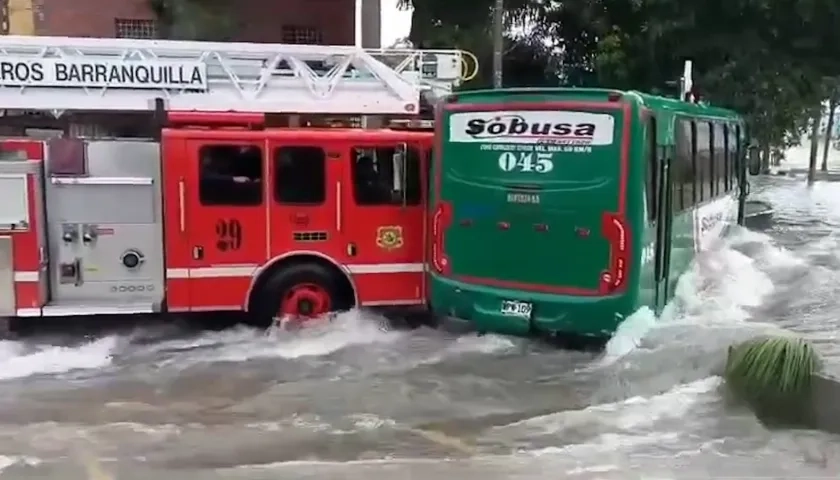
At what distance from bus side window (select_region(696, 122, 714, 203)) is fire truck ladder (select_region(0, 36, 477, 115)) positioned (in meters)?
3.99

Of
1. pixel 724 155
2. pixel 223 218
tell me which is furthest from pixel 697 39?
pixel 223 218

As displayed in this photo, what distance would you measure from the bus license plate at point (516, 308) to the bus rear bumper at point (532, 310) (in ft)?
0.07

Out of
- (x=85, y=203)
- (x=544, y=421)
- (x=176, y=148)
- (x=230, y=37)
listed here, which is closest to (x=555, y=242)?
(x=544, y=421)

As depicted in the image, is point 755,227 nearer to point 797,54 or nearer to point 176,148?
point 797,54

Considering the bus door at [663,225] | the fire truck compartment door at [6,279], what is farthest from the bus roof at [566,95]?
the fire truck compartment door at [6,279]

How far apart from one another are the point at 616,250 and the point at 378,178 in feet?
8.87

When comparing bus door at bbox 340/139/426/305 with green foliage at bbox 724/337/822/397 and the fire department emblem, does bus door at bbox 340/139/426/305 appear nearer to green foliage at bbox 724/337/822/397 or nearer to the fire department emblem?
the fire department emblem

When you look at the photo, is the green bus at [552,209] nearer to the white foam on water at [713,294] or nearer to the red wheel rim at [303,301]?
the white foam on water at [713,294]

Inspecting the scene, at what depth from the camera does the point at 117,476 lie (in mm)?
6754

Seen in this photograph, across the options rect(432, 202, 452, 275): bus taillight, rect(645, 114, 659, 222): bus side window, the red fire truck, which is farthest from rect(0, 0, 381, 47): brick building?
rect(645, 114, 659, 222): bus side window

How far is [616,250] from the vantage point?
9.53 metres

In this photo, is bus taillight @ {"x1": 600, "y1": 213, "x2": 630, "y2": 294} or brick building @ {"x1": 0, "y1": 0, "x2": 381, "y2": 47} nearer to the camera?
bus taillight @ {"x1": 600, "y1": 213, "x2": 630, "y2": 294}

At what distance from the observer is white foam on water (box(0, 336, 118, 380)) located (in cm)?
949

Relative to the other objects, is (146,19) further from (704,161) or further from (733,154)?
(704,161)
